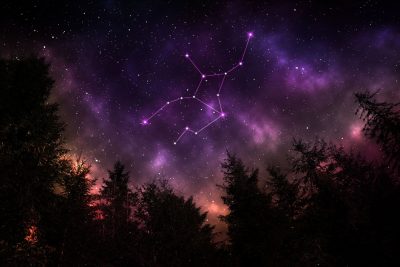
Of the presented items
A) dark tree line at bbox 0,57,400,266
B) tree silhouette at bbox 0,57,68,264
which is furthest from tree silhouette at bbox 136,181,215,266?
tree silhouette at bbox 0,57,68,264

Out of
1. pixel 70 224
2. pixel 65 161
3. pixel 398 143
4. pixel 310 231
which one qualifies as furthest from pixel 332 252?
pixel 65 161

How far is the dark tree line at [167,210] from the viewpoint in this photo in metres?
13.5

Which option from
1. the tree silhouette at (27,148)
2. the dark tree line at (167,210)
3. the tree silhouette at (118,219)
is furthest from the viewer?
the tree silhouette at (118,219)

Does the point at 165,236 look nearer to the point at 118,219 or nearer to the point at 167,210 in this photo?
the point at 167,210

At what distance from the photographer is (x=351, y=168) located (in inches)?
853

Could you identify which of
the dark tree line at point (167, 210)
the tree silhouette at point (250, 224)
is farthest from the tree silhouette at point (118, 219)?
the tree silhouette at point (250, 224)

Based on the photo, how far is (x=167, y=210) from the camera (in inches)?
713

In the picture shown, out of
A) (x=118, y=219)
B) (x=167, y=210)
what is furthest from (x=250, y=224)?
(x=118, y=219)

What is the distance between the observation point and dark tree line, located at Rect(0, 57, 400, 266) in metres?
13.5

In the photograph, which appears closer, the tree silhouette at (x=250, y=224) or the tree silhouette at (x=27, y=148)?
the tree silhouette at (x=27, y=148)

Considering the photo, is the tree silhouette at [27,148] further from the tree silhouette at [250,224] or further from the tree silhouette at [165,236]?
the tree silhouette at [250,224]

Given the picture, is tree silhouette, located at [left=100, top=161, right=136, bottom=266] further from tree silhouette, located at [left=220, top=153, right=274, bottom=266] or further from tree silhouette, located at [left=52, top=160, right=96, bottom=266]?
tree silhouette, located at [left=220, top=153, right=274, bottom=266]

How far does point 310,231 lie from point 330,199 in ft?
8.37

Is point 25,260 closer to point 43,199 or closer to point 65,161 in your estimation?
point 43,199
